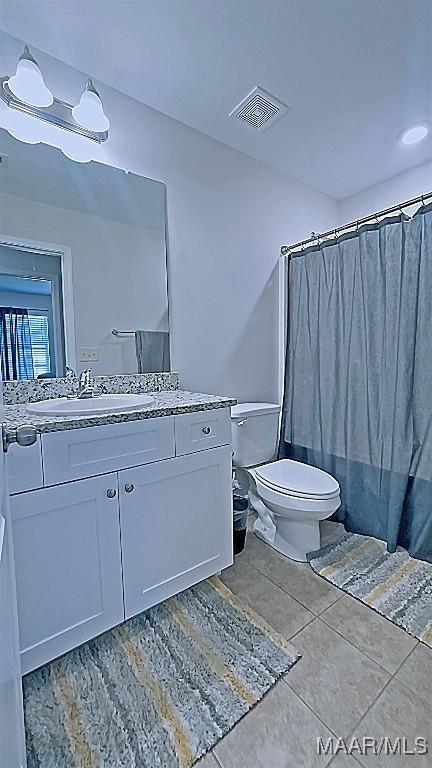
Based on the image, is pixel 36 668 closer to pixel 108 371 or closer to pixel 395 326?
pixel 108 371

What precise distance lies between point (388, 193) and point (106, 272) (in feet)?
6.81

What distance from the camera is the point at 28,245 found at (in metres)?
1.45

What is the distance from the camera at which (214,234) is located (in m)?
1.99

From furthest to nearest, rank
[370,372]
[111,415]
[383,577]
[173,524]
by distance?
[370,372] → [383,577] → [173,524] → [111,415]

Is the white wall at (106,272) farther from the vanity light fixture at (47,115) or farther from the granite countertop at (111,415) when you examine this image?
the granite countertop at (111,415)

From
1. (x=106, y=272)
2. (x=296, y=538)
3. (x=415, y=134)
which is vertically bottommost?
(x=296, y=538)

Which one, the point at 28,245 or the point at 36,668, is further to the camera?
the point at 28,245

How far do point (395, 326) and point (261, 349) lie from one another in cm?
83

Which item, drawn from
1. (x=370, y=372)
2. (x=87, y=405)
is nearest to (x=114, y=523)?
(x=87, y=405)

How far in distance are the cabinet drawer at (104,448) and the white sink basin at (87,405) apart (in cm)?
7

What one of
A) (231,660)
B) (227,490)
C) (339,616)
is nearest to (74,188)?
(227,490)

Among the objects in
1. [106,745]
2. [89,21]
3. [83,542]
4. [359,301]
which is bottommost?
[106,745]

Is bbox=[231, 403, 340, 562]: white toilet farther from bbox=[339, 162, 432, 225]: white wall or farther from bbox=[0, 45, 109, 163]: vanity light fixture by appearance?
bbox=[339, 162, 432, 225]: white wall

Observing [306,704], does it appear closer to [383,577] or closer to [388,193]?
[383,577]
